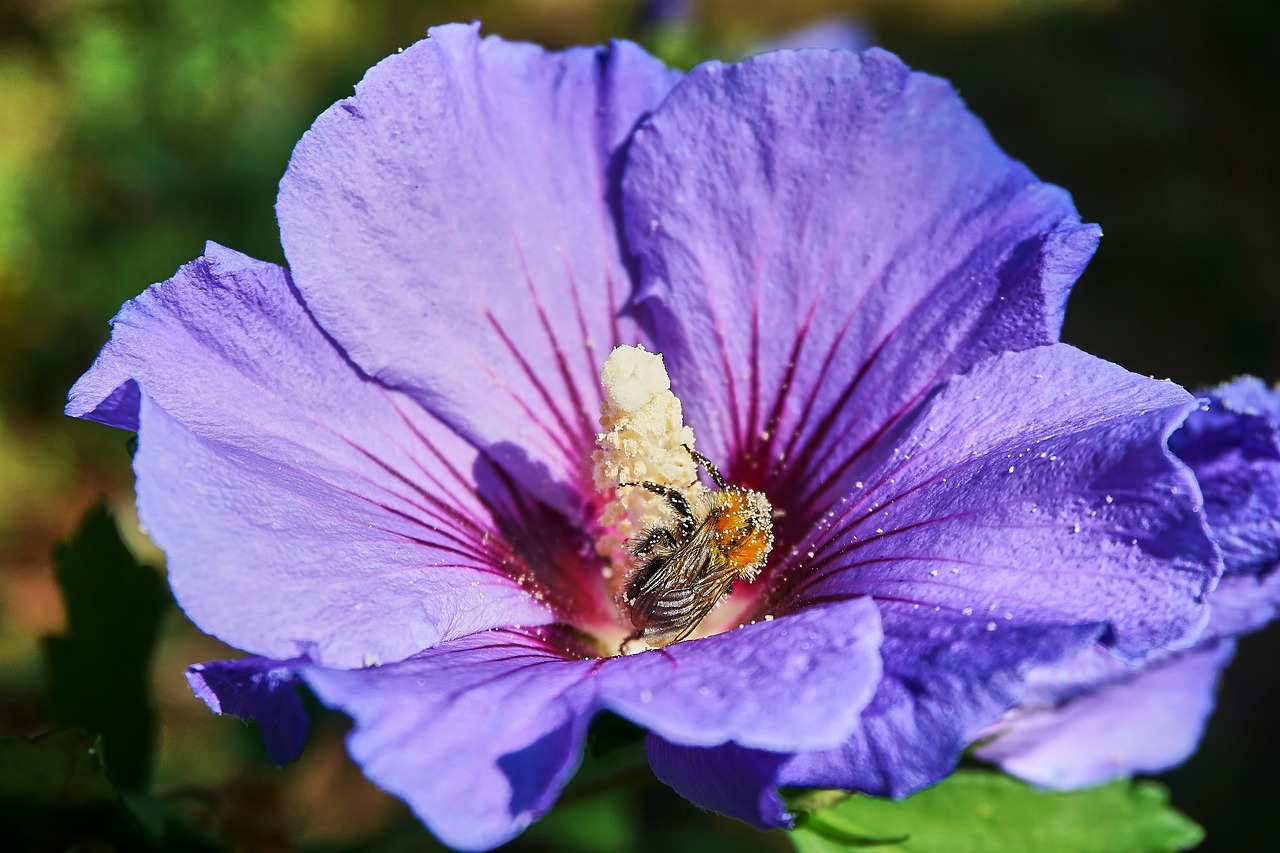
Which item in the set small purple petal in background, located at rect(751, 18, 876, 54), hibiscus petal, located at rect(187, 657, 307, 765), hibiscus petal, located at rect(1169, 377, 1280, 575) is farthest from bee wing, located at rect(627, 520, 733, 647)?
small purple petal in background, located at rect(751, 18, 876, 54)

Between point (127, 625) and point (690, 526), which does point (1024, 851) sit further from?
point (127, 625)

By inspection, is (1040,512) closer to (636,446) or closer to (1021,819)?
(636,446)

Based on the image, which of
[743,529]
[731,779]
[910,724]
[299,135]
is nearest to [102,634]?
[743,529]

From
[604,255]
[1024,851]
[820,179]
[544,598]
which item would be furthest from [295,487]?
[1024,851]

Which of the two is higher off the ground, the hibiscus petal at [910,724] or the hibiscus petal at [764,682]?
the hibiscus petal at [764,682]

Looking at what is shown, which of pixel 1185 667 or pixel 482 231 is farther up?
pixel 482 231

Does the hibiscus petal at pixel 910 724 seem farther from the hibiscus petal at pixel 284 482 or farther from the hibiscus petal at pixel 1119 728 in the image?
the hibiscus petal at pixel 1119 728

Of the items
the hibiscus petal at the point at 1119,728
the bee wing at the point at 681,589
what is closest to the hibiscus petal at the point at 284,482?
the bee wing at the point at 681,589
